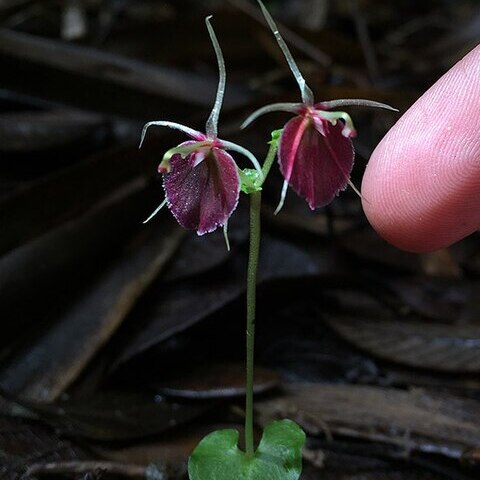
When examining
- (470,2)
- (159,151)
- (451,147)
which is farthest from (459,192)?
(470,2)

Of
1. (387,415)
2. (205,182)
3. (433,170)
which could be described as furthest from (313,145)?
(387,415)

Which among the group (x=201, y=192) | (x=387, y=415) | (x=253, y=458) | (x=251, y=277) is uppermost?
(x=201, y=192)

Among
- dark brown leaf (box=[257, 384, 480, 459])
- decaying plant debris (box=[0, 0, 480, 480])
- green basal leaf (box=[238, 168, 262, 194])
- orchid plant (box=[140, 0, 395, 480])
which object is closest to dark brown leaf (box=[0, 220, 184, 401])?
decaying plant debris (box=[0, 0, 480, 480])

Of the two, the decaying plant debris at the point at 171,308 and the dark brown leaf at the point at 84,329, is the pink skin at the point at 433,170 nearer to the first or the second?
the decaying plant debris at the point at 171,308

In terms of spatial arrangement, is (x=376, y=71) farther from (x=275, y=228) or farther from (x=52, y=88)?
(x=52, y=88)

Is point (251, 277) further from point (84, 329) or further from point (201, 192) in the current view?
point (84, 329)
